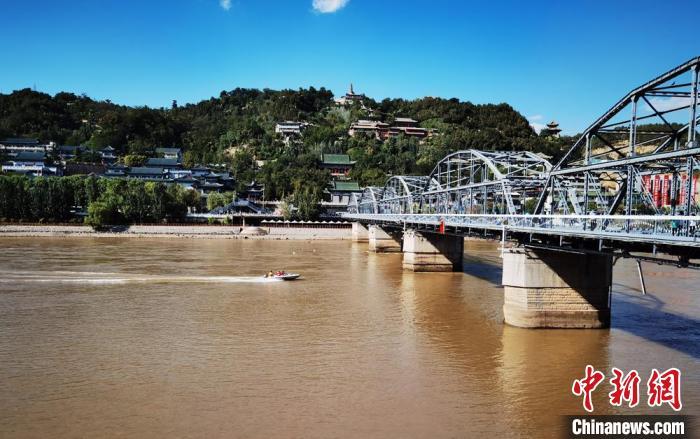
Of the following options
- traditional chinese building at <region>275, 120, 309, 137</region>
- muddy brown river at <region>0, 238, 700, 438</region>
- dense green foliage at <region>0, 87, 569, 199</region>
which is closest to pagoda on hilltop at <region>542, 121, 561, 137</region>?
dense green foliage at <region>0, 87, 569, 199</region>

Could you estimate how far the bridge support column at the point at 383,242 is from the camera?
6325 centimetres

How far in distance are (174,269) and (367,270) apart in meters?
14.6

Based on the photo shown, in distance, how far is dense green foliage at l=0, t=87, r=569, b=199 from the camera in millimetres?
124125

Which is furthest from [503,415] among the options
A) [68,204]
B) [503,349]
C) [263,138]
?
[263,138]

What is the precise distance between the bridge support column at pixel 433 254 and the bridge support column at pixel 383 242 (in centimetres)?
1906

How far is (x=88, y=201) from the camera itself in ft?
272

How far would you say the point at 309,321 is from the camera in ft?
82.0

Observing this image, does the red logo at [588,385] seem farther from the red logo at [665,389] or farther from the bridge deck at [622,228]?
the bridge deck at [622,228]

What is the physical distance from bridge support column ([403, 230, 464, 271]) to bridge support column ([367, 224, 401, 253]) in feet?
62.5

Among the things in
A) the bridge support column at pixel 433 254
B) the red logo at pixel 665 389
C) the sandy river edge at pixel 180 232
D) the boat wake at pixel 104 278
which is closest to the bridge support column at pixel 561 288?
the red logo at pixel 665 389

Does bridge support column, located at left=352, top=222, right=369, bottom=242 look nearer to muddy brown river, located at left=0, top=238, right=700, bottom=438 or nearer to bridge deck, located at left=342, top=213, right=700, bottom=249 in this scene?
muddy brown river, located at left=0, top=238, right=700, bottom=438

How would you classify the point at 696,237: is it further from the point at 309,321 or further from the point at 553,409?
the point at 309,321

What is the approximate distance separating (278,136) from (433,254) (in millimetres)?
→ 118669
